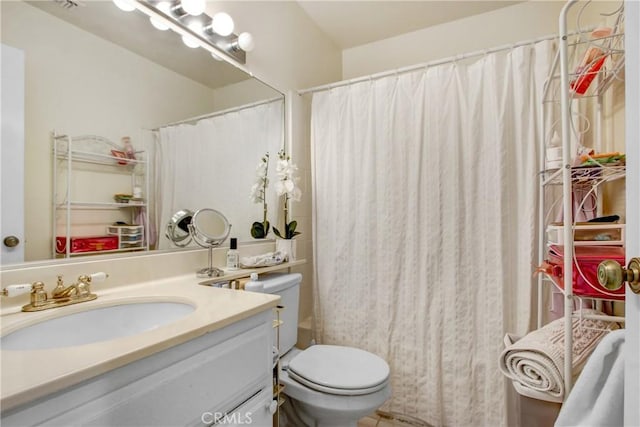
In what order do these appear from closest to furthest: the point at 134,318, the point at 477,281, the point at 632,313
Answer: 1. the point at 632,313
2. the point at 134,318
3. the point at 477,281

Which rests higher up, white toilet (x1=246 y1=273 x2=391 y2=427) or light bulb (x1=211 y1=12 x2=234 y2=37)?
light bulb (x1=211 y1=12 x2=234 y2=37)

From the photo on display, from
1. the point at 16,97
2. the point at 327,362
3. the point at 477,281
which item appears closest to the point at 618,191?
the point at 477,281

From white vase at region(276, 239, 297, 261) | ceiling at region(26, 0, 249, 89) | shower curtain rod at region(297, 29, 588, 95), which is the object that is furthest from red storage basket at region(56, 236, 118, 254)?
shower curtain rod at region(297, 29, 588, 95)

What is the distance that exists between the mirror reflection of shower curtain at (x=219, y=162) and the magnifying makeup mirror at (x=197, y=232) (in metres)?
0.03

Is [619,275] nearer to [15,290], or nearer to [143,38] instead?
[15,290]

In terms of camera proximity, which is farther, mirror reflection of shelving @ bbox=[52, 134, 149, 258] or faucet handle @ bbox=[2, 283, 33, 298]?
mirror reflection of shelving @ bbox=[52, 134, 149, 258]

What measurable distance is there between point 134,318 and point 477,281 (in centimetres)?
146

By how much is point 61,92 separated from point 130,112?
20cm

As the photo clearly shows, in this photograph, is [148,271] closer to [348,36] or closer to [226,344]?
[226,344]

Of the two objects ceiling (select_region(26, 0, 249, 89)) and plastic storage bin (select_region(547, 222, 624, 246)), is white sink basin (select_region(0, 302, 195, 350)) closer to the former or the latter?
ceiling (select_region(26, 0, 249, 89))

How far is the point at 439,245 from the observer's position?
5.27ft

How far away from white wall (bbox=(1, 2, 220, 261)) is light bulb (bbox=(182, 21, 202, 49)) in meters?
0.24

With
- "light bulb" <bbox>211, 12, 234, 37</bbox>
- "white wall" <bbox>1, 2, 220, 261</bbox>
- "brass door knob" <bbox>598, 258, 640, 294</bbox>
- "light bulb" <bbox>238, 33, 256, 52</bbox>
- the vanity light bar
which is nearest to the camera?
"brass door knob" <bbox>598, 258, 640, 294</bbox>

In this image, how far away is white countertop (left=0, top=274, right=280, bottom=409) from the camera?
47 cm
